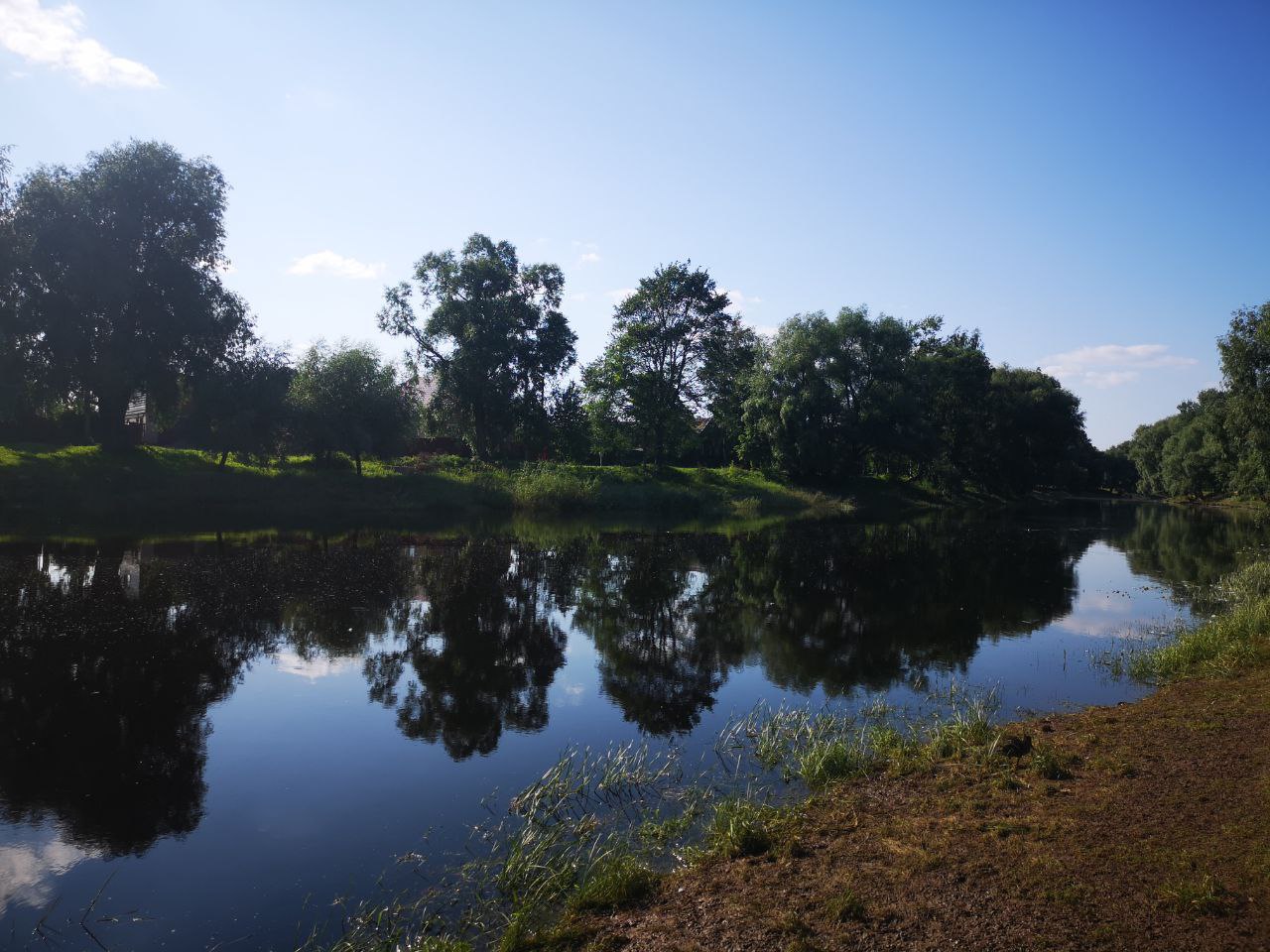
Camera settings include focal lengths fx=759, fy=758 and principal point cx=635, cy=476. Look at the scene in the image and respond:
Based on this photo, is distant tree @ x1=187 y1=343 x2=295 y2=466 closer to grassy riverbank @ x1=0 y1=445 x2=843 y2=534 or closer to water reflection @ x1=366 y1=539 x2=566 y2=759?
grassy riverbank @ x1=0 y1=445 x2=843 y2=534

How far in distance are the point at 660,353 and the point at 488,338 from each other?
1554cm

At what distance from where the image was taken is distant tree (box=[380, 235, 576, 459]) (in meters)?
48.3

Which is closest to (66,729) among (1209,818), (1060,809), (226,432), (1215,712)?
(1060,809)

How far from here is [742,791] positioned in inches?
288

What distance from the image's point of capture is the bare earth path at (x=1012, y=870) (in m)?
4.24

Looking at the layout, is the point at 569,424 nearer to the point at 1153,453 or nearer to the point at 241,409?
the point at 241,409

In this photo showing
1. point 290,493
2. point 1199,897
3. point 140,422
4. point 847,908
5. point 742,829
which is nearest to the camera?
point 1199,897

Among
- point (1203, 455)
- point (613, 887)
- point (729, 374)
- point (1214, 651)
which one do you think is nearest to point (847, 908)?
point (613, 887)

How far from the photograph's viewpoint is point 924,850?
17.5 feet

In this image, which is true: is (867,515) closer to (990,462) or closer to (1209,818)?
(990,462)

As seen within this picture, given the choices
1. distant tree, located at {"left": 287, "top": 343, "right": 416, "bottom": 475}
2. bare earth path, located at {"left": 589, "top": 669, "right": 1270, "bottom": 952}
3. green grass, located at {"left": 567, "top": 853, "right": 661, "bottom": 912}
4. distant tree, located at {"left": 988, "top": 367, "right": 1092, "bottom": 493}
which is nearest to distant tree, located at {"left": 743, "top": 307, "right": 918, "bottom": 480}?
distant tree, located at {"left": 988, "top": 367, "right": 1092, "bottom": 493}

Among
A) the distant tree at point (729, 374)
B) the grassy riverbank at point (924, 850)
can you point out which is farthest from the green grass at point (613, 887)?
the distant tree at point (729, 374)

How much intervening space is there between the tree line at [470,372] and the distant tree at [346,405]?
10 centimetres

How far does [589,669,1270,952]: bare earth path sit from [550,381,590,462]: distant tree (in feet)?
154
